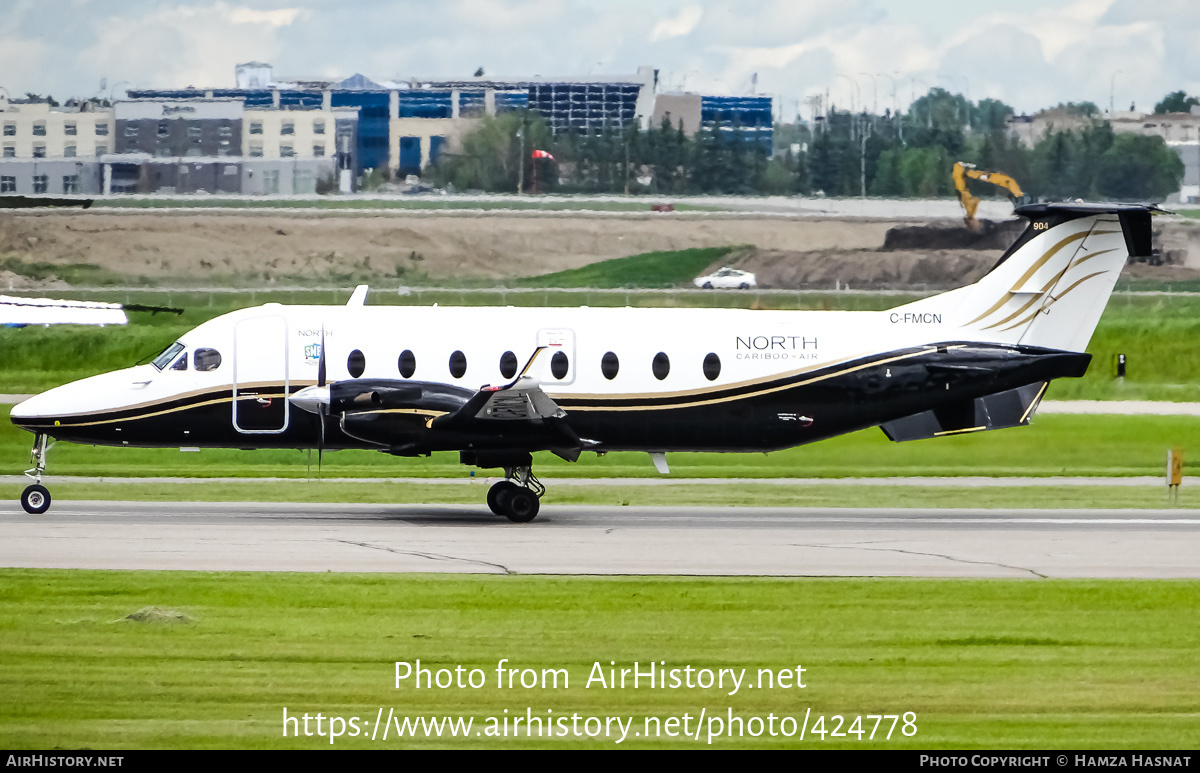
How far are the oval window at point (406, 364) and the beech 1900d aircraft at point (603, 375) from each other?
1.4 inches

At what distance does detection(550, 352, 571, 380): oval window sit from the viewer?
24.0 metres

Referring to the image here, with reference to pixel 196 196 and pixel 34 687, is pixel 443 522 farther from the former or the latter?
pixel 196 196

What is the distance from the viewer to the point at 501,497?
23688 mm

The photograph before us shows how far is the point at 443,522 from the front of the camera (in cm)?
2342

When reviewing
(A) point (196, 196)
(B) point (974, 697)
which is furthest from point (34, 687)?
(A) point (196, 196)

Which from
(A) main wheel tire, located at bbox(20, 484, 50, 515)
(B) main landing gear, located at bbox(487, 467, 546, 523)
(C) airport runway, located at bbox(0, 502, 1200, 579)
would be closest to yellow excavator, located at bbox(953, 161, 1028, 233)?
(C) airport runway, located at bbox(0, 502, 1200, 579)

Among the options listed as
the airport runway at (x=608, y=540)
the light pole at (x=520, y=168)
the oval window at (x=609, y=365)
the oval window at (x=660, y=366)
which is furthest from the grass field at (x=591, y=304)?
the oval window at (x=609, y=365)

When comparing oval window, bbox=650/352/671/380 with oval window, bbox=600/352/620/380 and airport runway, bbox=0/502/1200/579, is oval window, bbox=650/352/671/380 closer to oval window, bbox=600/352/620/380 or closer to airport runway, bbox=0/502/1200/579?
oval window, bbox=600/352/620/380

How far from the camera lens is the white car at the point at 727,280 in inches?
2446

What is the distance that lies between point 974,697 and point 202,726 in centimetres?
600

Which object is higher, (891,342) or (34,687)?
(891,342)

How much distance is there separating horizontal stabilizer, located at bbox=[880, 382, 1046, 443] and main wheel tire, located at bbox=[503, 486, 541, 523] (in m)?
5.98

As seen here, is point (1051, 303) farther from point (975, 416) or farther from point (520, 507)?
point (520, 507)

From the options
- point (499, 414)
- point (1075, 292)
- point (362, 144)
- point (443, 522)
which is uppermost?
point (362, 144)
